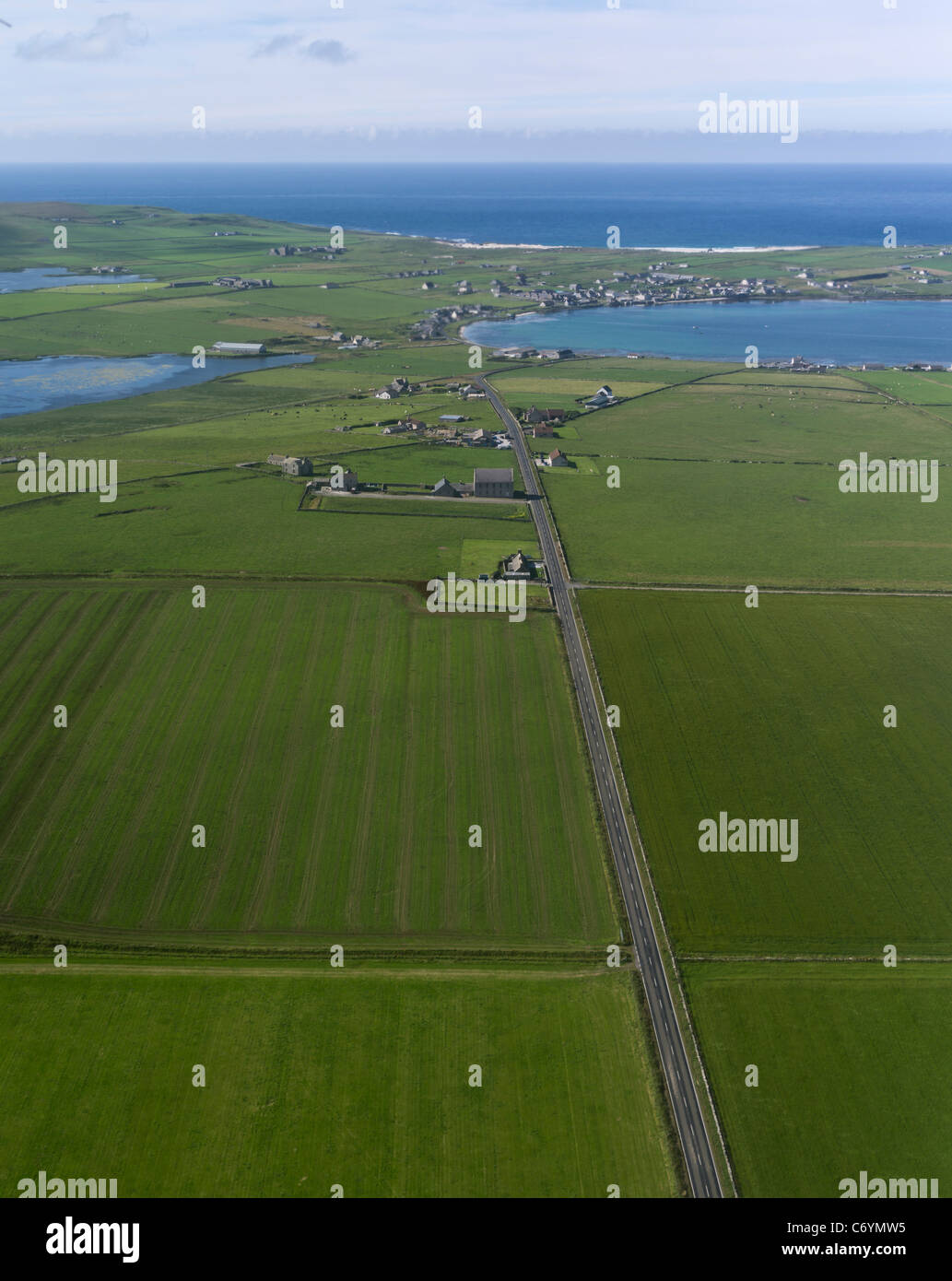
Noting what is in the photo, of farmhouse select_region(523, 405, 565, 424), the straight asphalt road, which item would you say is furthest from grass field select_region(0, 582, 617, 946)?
farmhouse select_region(523, 405, 565, 424)

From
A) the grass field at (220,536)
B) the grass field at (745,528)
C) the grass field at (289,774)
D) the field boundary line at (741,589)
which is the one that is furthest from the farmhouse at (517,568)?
the grass field at (289,774)

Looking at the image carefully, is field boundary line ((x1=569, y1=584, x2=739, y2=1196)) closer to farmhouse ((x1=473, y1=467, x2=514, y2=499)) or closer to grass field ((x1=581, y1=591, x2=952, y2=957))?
grass field ((x1=581, y1=591, x2=952, y2=957))

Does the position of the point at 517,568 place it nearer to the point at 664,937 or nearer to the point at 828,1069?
the point at 664,937

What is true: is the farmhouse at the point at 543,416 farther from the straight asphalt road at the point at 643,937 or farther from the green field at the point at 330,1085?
the green field at the point at 330,1085

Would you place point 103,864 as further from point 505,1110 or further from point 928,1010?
point 928,1010

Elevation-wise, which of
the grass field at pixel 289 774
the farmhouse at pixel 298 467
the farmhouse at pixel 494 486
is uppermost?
the farmhouse at pixel 298 467

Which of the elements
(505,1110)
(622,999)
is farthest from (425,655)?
(505,1110)
